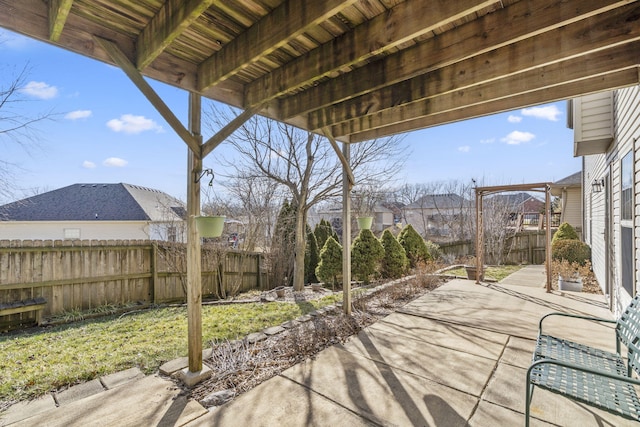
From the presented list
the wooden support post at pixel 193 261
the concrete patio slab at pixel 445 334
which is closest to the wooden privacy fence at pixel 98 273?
the wooden support post at pixel 193 261

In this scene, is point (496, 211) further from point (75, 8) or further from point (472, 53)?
point (75, 8)

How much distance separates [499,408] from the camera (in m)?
2.09

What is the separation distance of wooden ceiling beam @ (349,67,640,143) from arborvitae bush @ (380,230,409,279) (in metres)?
4.03

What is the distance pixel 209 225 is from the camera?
94.7 inches

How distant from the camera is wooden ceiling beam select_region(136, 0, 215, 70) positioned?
1718 mm

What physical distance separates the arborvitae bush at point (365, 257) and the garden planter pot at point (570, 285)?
352cm

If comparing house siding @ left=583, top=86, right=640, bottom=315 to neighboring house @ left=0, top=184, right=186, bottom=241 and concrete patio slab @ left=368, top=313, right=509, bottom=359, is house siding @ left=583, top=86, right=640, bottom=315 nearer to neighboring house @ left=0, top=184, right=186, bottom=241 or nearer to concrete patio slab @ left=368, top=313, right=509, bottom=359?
concrete patio slab @ left=368, top=313, right=509, bottom=359

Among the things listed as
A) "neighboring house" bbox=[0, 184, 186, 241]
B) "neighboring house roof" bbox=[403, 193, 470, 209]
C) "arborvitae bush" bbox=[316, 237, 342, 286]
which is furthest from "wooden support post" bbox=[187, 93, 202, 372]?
"neighboring house roof" bbox=[403, 193, 470, 209]

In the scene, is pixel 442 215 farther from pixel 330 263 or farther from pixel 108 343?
pixel 108 343

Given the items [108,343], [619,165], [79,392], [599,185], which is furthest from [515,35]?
[599,185]

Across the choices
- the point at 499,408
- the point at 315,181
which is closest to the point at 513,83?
the point at 499,408

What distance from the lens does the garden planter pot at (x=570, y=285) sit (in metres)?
5.57

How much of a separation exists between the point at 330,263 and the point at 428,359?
4.50 metres

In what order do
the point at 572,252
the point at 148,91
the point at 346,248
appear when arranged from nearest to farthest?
the point at 148,91 < the point at 346,248 < the point at 572,252
